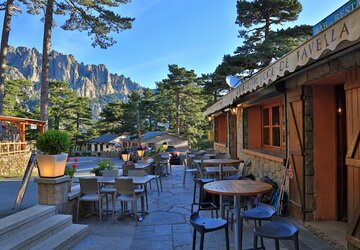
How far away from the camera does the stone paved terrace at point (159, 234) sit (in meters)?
3.89

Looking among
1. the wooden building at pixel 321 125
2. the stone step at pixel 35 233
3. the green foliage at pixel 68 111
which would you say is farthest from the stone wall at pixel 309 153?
the green foliage at pixel 68 111

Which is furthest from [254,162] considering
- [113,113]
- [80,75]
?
[80,75]

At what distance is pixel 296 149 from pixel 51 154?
160 inches

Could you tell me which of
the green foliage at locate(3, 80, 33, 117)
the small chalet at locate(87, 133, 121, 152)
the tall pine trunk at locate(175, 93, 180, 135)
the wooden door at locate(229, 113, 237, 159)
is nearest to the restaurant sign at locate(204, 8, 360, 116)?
the wooden door at locate(229, 113, 237, 159)

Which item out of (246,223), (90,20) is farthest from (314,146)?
(90,20)

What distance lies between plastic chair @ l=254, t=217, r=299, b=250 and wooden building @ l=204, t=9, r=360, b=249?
104 centimetres

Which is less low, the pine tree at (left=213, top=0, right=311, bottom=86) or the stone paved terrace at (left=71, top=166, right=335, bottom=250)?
the pine tree at (left=213, top=0, right=311, bottom=86)

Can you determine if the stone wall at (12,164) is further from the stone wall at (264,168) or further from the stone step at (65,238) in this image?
the stone wall at (264,168)

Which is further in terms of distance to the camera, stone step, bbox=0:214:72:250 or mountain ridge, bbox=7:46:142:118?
mountain ridge, bbox=7:46:142:118

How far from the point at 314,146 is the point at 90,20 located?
1108 centimetres

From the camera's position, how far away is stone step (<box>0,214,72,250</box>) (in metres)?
3.36

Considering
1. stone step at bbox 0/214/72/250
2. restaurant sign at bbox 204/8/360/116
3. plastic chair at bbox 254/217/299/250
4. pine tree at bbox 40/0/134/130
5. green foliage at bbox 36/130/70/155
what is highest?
pine tree at bbox 40/0/134/130

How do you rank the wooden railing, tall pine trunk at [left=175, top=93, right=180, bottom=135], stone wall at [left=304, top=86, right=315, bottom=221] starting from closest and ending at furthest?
stone wall at [left=304, top=86, right=315, bottom=221]
the wooden railing
tall pine trunk at [left=175, top=93, right=180, bottom=135]

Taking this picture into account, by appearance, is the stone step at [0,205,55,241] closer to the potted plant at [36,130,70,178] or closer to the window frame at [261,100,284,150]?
the potted plant at [36,130,70,178]
